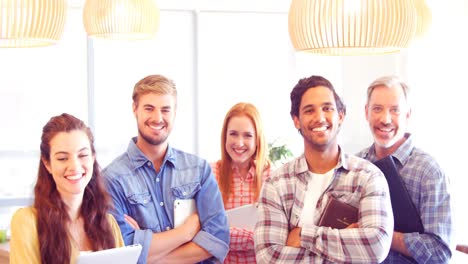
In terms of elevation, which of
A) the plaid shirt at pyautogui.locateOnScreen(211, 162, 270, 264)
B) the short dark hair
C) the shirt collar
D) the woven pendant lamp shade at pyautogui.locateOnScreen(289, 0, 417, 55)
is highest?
the woven pendant lamp shade at pyautogui.locateOnScreen(289, 0, 417, 55)

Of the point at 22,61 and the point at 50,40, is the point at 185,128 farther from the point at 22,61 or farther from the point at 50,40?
the point at 50,40

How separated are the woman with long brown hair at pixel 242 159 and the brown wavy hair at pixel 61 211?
1072mm

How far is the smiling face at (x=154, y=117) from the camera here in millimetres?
2871

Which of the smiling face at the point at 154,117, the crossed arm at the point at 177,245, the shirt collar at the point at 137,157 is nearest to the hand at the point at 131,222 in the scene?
the crossed arm at the point at 177,245

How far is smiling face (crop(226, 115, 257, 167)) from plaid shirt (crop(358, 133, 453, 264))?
1081mm

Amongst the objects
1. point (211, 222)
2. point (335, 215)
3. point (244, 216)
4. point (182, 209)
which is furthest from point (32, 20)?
point (244, 216)

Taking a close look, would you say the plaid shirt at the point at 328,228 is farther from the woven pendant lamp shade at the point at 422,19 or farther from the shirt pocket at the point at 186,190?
the woven pendant lamp shade at the point at 422,19

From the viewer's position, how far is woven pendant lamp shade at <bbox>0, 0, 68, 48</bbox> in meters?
2.49

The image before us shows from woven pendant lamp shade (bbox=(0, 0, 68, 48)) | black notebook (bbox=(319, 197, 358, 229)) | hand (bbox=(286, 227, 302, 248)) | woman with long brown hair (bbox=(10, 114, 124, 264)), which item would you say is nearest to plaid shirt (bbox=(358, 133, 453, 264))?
black notebook (bbox=(319, 197, 358, 229))

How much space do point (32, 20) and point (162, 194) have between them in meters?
0.92

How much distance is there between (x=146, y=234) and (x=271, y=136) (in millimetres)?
4662

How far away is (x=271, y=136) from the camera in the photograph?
7.36m

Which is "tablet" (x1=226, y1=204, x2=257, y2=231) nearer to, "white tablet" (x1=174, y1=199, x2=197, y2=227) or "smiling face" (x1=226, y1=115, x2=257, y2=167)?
"smiling face" (x1=226, y1=115, x2=257, y2=167)

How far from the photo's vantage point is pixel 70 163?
2.53 m
